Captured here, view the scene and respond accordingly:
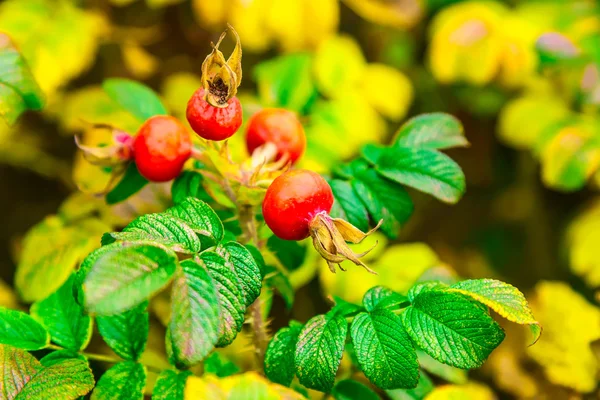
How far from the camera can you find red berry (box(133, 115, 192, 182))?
96cm

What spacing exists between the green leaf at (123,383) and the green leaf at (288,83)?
72cm

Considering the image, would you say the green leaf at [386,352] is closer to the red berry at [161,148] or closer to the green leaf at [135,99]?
the red berry at [161,148]

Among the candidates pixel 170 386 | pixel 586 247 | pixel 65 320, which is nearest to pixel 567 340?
pixel 586 247

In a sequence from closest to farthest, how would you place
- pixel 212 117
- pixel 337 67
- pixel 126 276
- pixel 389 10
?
1. pixel 126 276
2. pixel 212 117
3. pixel 337 67
4. pixel 389 10

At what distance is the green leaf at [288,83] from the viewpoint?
4.60 ft

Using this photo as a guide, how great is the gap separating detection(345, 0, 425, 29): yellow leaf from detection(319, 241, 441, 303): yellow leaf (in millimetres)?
790

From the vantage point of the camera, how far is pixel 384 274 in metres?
1.31

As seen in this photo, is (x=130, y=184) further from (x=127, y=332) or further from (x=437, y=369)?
(x=437, y=369)

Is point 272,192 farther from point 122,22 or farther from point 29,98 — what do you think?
point 122,22

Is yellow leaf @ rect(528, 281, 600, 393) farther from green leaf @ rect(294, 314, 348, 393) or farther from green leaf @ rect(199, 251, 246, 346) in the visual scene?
green leaf @ rect(199, 251, 246, 346)

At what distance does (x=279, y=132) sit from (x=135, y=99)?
36cm

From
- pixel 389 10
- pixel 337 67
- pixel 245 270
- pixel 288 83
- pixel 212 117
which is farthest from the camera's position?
pixel 389 10

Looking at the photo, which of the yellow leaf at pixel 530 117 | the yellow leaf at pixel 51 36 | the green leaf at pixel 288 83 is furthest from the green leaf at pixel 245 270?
the yellow leaf at pixel 530 117

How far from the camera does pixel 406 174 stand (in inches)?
40.0
